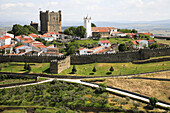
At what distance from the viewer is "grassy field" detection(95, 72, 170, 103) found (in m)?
36.6

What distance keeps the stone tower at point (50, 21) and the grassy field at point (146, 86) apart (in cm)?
6181

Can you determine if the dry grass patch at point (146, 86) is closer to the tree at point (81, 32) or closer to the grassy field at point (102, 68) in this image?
the grassy field at point (102, 68)

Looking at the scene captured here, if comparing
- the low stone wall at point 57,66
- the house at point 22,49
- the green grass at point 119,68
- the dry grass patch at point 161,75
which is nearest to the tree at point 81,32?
the house at point 22,49

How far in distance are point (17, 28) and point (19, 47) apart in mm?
26636

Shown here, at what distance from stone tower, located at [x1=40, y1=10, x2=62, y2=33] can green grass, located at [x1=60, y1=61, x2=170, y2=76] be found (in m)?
51.5

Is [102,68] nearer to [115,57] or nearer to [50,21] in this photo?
[115,57]

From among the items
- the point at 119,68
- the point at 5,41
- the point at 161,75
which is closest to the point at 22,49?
the point at 5,41

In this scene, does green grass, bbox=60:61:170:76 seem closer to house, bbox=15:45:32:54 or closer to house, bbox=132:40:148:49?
house, bbox=15:45:32:54

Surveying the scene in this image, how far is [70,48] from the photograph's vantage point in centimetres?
6469

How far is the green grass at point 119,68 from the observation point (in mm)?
46250

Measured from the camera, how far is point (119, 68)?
48.7 m

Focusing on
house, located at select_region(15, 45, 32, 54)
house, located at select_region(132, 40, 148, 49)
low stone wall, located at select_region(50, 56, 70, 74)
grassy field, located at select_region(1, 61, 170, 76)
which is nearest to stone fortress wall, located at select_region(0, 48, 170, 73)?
grassy field, located at select_region(1, 61, 170, 76)

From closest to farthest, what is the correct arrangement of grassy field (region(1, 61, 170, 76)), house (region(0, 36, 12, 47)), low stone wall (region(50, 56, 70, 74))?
grassy field (region(1, 61, 170, 76)) → low stone wall (region(50, 56, 70, 74)) → house (region(0, 36, 12, 47))

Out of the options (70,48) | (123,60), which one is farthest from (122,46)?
(70,48)
